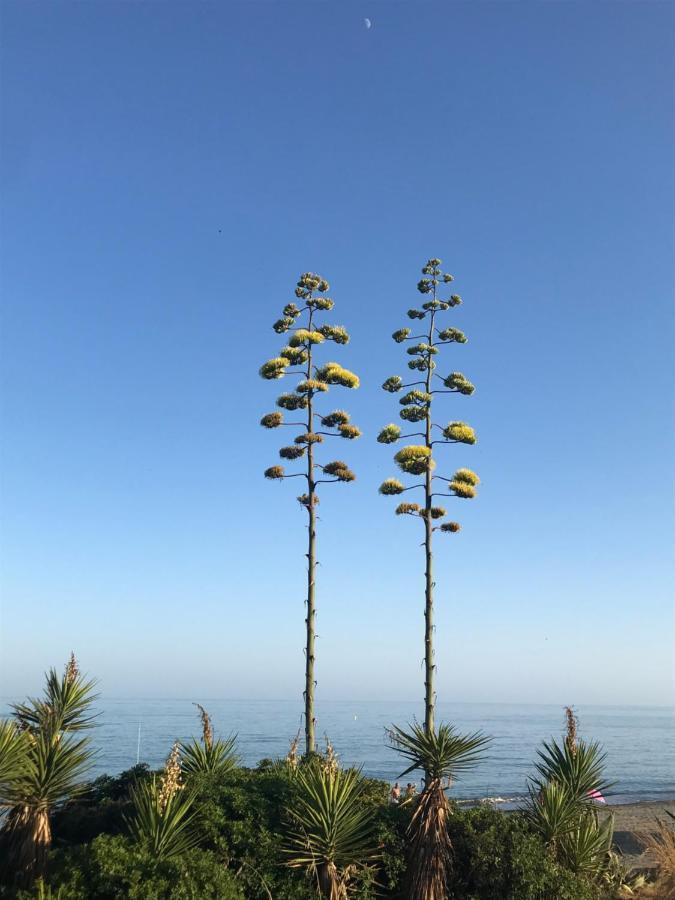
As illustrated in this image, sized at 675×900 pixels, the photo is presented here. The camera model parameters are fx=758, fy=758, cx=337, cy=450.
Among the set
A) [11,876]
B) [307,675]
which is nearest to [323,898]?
[11,876]

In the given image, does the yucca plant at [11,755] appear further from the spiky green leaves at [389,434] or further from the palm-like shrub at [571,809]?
the spiky green leaves at [389,434]

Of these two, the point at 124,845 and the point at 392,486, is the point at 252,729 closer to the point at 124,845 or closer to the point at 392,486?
the point at 392,486

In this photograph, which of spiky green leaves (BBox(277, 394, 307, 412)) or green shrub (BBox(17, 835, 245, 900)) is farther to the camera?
spiky green leaves (BBox(277, 394, 307, 412))

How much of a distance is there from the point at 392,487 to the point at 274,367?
499 centimetres

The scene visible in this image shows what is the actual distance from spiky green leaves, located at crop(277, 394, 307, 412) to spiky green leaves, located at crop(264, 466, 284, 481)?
6.34ft

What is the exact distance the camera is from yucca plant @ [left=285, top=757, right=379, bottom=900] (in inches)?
389

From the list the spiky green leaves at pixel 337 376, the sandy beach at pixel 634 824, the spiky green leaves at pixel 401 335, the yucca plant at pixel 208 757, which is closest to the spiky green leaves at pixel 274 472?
the spiky green leaves at pixel 337 376

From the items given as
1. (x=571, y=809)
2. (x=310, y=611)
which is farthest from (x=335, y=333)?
(x=571, y=809)

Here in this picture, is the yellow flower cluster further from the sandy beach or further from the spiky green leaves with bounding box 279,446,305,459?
the sandy beach

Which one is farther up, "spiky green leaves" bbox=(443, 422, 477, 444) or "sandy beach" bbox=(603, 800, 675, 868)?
"spiky green leaves" bbox=(443, 422, 477, 444)

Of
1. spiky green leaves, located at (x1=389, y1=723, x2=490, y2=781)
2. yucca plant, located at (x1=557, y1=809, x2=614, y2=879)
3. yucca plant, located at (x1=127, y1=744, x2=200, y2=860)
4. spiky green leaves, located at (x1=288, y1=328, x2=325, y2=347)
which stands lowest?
yucca plant, located at (x1=557, y1=809, x2=614, y2=879)

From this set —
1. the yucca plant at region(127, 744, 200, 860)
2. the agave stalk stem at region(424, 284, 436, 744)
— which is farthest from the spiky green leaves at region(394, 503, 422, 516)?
the yucca plant at region(127, 744, 200, 860)

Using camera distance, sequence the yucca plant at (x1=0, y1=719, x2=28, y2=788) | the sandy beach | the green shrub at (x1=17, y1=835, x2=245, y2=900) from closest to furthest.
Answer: the green shrub at (x1=17, y1=835, x2=245, y2=900) < the yucca plant at (x1=0, y1=719, x2=28, y2=788) < the sandy beach

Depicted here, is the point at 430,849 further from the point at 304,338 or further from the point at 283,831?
the point at 304,338
